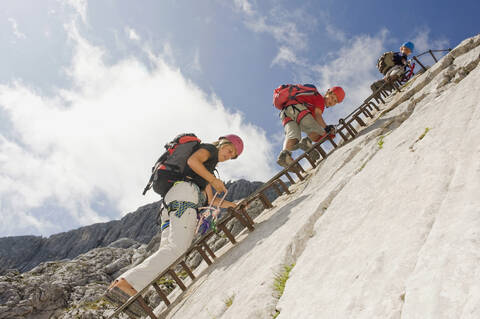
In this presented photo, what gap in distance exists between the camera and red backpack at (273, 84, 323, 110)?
412 inches

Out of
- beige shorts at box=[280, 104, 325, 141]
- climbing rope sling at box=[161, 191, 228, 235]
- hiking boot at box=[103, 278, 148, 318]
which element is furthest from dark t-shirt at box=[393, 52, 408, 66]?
hiking boot at box=[103, 278, 148, 318]

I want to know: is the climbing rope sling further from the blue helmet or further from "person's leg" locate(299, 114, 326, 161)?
the blue helmet

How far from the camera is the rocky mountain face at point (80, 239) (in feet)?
269

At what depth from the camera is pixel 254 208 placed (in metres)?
25.0

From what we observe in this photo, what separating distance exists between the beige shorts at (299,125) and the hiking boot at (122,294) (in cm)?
687

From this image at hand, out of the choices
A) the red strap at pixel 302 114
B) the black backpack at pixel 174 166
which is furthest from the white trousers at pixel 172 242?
the red strap at pixel 302 114

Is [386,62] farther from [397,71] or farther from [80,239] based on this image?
[80,239]

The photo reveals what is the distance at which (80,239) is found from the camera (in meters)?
85.8

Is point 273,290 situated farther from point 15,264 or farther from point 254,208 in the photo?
point 15,264

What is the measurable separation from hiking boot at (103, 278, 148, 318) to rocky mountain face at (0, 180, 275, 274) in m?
75.9

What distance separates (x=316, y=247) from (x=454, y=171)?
1.67 meters

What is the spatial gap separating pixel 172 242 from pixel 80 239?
9687cm

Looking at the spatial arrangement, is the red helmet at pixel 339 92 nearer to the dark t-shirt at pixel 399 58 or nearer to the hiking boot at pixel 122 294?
the dark t-shirt at pixel 399 58

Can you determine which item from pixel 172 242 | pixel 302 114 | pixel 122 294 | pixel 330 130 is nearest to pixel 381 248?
pixel 172 242
